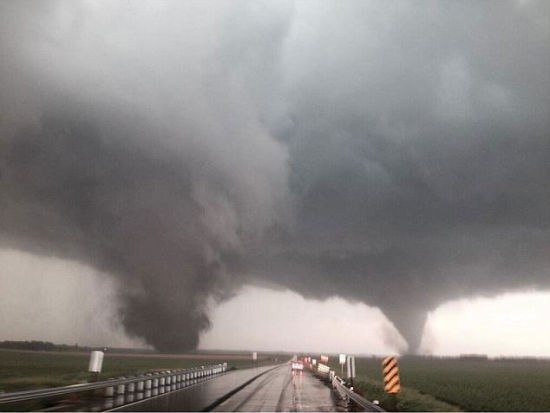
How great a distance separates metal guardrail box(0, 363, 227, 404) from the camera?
44.9 feet

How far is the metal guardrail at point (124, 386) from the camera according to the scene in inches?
539

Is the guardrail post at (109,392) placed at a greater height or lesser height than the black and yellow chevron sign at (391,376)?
lesser

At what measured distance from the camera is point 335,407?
1738 cm

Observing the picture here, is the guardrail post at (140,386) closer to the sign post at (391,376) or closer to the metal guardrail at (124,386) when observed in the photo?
the metal guardrail at (124,386)

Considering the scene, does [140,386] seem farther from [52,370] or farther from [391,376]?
[52,370]

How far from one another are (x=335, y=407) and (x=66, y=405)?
11.3 m

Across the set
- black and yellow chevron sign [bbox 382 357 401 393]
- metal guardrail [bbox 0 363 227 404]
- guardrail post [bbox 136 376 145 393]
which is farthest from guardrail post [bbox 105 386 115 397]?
black and yellow chevron sign [bbox 382 357 401 393]

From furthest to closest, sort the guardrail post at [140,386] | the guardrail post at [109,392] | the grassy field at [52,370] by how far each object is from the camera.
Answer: the grassy field at [52,370] < the guardrail post at [140,386] < the guardrail post at [109,392]

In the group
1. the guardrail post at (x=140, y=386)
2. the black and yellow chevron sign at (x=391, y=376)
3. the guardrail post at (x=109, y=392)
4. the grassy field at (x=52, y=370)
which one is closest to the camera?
the black and yellow chevron sign at (x=391, y=376)

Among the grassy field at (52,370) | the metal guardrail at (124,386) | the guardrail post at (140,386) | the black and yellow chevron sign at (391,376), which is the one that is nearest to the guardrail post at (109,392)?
the metal guardrail at (124,386)

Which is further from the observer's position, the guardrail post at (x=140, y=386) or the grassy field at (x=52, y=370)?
the grassy field at (x=52, y=370)

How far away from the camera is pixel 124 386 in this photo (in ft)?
75.2

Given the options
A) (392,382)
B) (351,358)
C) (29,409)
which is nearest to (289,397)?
(351,358)

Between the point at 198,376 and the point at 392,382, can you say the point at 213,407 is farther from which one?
the point at 198,376
